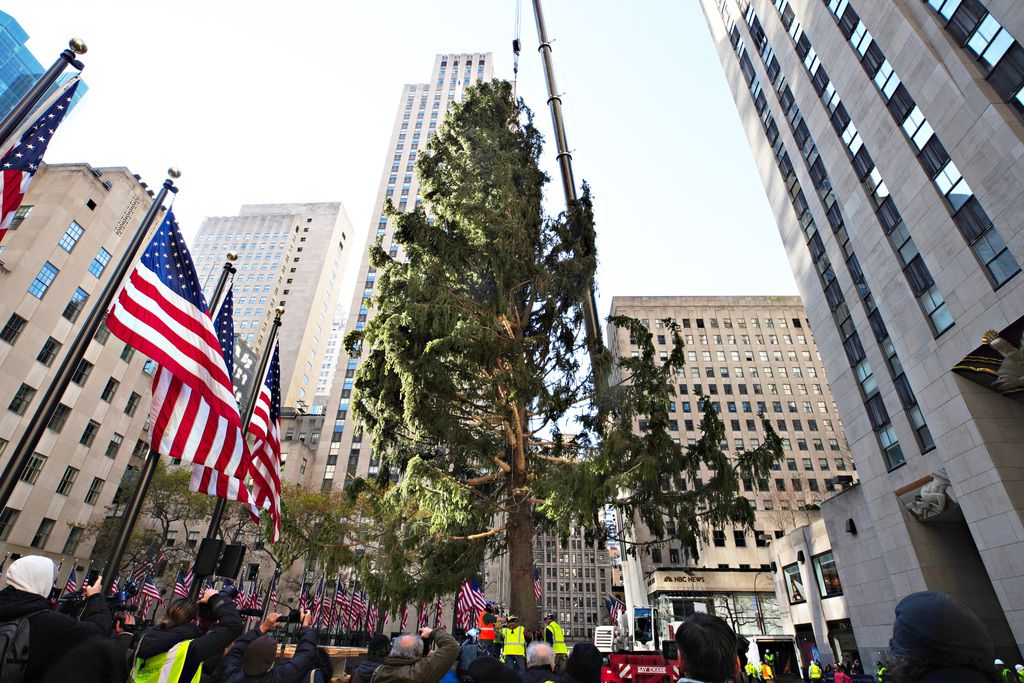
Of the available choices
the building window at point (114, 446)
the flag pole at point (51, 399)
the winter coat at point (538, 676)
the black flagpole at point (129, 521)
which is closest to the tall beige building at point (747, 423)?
the building window at point (114, 446)

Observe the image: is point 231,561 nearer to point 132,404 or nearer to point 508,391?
point 508,391

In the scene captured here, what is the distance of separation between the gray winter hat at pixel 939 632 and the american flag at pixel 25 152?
1015 centimetres

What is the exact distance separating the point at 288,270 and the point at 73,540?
8278cm

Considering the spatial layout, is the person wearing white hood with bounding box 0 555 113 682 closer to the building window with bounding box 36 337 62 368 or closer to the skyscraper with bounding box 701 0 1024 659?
the skyscraper with bounding box 701 0 1024 659

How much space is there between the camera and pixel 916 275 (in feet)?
75.4

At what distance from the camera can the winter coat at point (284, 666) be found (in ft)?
14.5

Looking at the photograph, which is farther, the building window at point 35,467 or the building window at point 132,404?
the building window at point 132,404

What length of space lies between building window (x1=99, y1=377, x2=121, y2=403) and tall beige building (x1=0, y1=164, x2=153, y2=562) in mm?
75

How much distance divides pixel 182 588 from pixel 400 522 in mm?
19386

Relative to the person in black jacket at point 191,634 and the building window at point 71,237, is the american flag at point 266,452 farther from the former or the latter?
the building window at point 71,237

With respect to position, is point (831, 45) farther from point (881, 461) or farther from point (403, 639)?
point (403, 639)

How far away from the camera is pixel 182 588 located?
2708 centimetres

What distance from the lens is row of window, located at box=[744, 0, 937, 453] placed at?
22516mm

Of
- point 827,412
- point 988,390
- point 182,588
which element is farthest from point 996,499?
point 827,412
